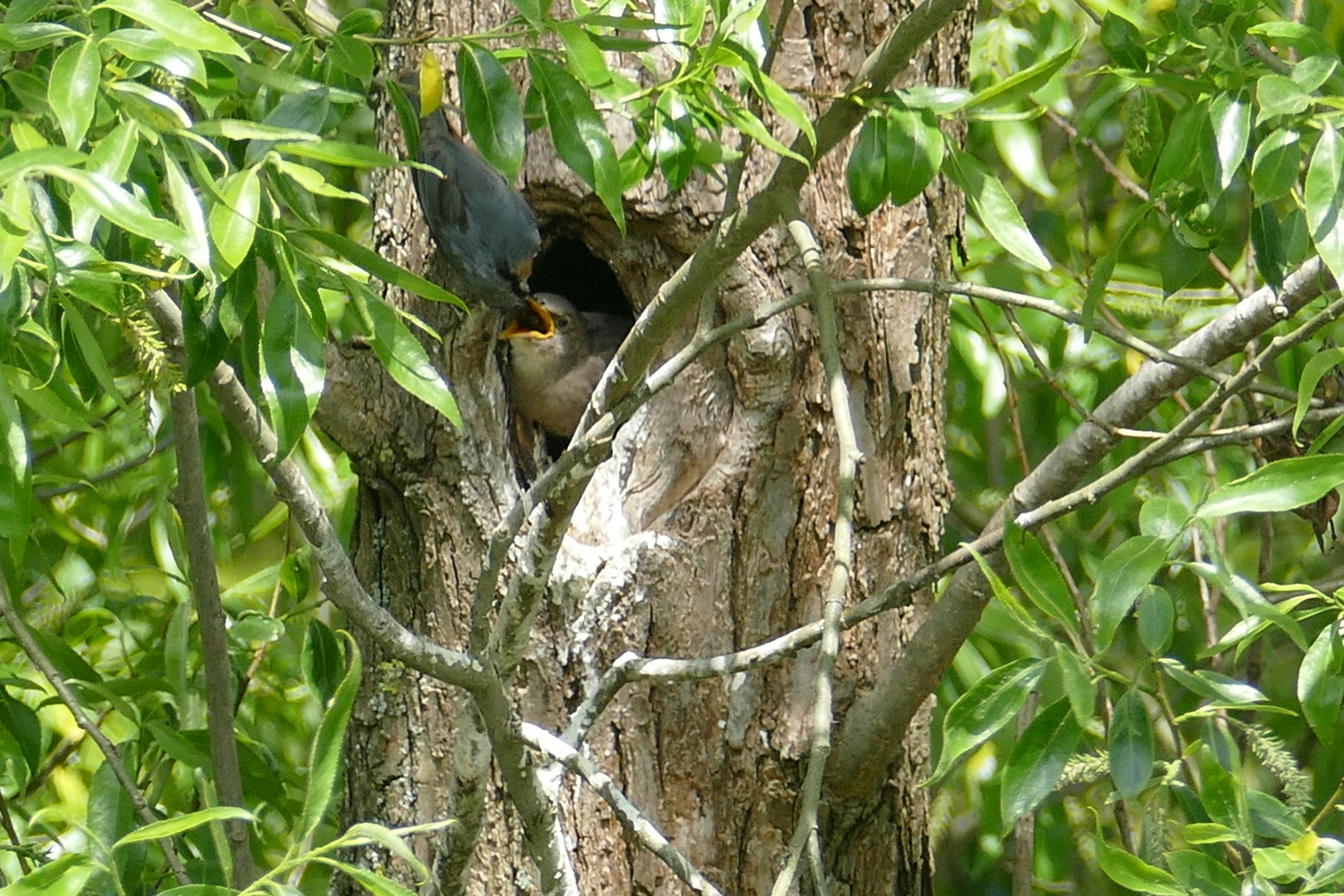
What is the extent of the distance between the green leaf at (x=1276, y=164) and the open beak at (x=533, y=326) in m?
1.82

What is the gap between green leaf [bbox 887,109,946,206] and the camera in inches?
A: 60.6

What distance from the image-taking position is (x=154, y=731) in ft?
7.13

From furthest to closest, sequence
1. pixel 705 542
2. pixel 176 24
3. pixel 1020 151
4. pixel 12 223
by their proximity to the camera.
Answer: pixel 1020 151 → pixel 705 542 → pixel 176 24 → pixel 12 223

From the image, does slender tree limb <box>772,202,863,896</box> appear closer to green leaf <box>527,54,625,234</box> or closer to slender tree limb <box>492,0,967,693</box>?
slender tree limb <box>492,0,967,693</box>

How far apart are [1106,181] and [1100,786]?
180 cm

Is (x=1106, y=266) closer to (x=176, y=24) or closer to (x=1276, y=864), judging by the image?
(x=1276, y=864)

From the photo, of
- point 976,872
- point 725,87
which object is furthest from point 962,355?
point 976,872

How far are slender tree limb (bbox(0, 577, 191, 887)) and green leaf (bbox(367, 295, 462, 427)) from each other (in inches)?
30.4

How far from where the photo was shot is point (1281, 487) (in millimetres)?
1334

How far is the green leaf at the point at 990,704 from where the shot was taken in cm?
133

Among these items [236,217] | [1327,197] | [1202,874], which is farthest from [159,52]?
[1202,874]

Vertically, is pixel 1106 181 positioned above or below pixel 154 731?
above

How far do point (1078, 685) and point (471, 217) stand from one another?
1.29 metres

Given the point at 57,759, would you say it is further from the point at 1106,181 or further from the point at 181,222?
the point at 1106,181
